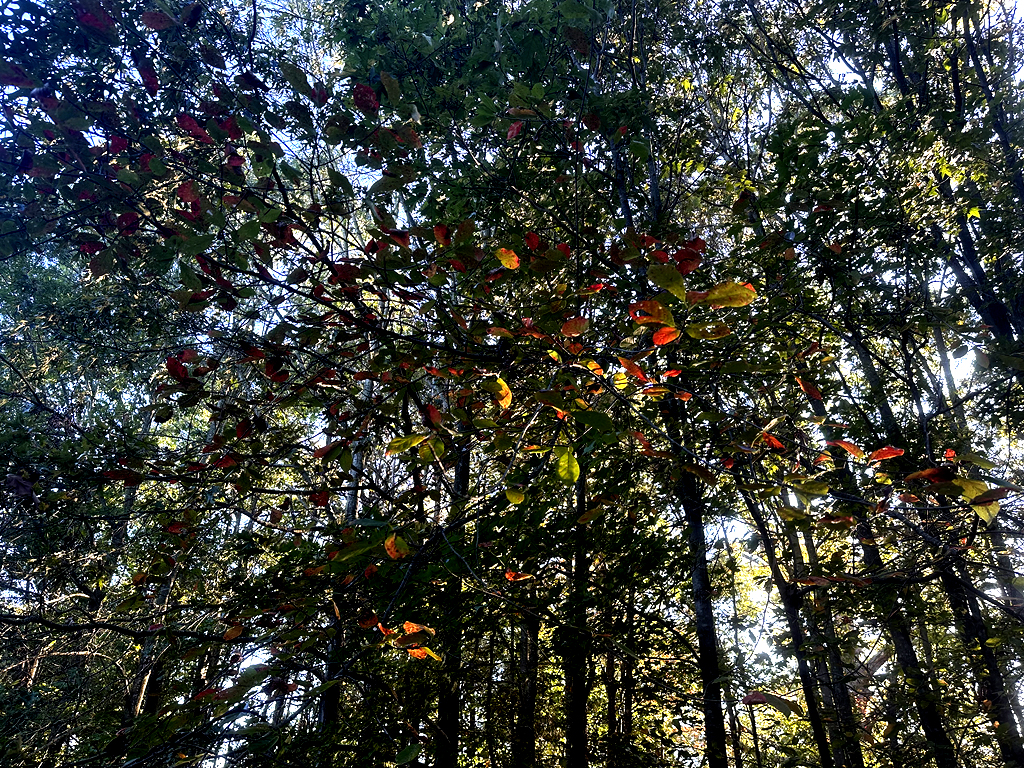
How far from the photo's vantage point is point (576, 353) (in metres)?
2.00

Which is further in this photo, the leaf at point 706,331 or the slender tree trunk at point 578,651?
the slender tree trunk at point 578,651

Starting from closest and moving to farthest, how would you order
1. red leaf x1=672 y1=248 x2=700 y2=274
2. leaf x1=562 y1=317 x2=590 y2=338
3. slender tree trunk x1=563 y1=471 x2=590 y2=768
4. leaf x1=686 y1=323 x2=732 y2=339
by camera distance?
leaf x1=686 y1=323 x2=732 y2=339
leaf x1=562 y1=317 x2=590 y2=338
red leaf x1=672 y1=248 x2=700 y2=274
slender tree trunk x1=563 y1=471 x2=590 y2=768

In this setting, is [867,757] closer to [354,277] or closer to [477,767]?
[477,767]

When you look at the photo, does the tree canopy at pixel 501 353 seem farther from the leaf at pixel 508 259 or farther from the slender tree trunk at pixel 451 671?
the leaf at pixel 508 259

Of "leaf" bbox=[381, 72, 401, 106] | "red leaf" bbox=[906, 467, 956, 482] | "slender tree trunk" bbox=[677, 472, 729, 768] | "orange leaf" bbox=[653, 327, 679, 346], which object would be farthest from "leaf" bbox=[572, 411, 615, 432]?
"slender tree trunk" bbox=[677, 472, 729, 768]

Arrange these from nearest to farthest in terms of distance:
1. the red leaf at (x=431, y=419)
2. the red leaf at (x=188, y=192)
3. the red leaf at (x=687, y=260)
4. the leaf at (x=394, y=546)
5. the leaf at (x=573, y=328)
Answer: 1. the leaf at (x=394, y=546)
2. the leaf at (x=573, y=328)
3. the red leaf at (x=687, y=260)
4. the red leaf at (x=431, y=419)
5. the red leaf at (x=188, y=192)

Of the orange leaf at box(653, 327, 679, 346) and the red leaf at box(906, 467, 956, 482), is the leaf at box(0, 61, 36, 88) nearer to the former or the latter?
the orange leaf at box(653, 327, 679, 346)

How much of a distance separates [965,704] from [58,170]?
22.7 feet

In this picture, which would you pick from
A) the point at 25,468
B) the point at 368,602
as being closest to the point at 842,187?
the point at 368,602

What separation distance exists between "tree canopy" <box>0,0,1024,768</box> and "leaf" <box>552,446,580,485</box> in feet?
0.04

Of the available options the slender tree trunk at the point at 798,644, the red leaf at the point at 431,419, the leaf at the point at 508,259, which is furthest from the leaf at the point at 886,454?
the slender tree trunk at the point at 798,644

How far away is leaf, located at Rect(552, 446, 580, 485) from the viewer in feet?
4.84

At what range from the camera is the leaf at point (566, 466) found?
4.84ft

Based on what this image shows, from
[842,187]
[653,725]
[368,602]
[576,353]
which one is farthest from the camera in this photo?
[653,725]
